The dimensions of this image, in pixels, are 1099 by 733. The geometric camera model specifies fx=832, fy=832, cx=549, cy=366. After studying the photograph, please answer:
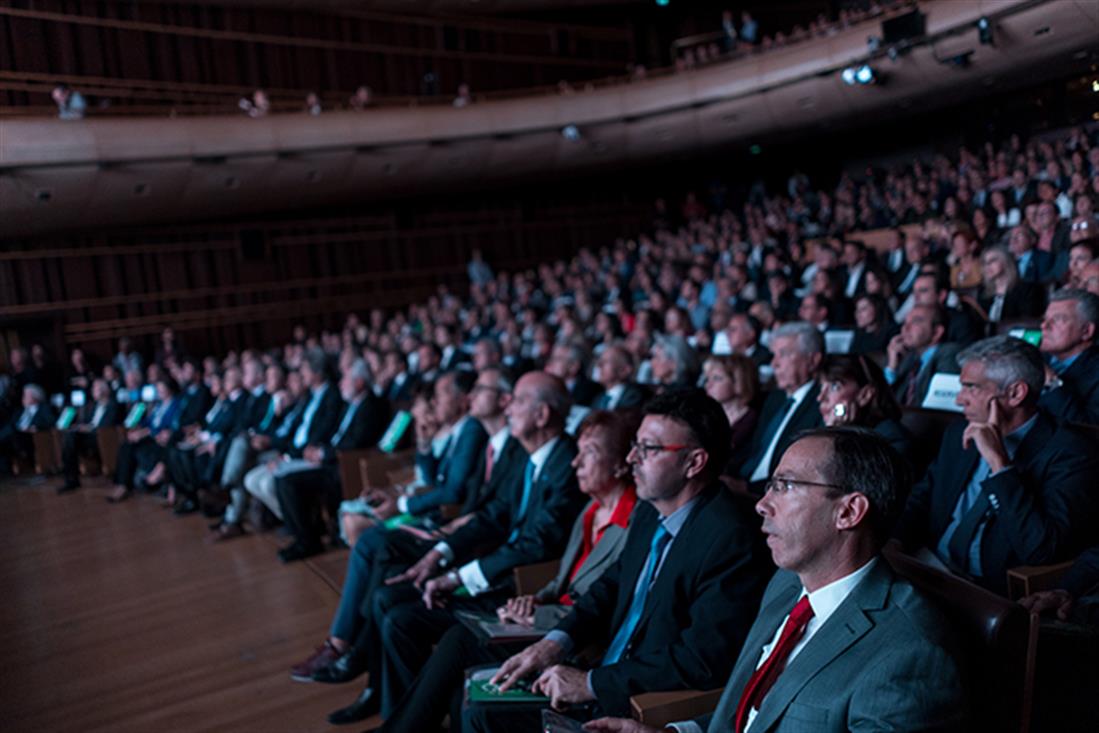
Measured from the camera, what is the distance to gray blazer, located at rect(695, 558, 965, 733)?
121 centimetres

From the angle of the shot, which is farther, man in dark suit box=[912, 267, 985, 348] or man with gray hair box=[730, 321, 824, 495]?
man in dark suit box=[912, 267, 985, 348]

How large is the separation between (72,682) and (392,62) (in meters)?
12.0

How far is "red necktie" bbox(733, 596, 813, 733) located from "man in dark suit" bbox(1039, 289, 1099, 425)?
66.9 inches

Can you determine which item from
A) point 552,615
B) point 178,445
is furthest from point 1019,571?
point 178,445

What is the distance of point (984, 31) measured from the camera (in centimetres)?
611

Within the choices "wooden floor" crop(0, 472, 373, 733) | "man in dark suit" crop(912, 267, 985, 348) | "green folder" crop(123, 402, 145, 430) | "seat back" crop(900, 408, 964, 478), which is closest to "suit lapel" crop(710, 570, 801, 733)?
"seat back" crop(900, 408, 964, 478)

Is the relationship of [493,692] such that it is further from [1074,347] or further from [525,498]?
[1074,347]

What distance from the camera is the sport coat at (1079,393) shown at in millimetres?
2623

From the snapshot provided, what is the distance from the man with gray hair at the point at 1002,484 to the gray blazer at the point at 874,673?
92cm

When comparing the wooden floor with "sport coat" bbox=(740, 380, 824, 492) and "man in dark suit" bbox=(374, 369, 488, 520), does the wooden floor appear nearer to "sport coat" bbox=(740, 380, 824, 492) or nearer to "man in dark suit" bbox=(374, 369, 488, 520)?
"man in dark suit" bbox=(374, 369, 488, 520)

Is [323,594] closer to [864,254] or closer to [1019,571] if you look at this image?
[1019,571]

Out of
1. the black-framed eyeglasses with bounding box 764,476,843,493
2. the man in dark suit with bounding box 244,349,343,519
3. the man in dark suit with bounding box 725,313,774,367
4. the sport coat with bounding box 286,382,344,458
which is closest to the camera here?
the black-framed eyeglasses with bounding box 764,476,843,493

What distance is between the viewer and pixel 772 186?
563 inches

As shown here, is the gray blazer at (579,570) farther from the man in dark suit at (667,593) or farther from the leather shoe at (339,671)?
the leather shoe at (339,671)
